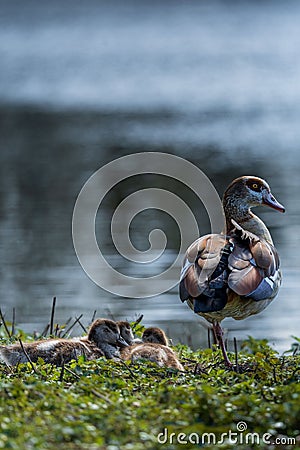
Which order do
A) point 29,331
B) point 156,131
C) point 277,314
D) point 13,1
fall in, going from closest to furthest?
point 29,331 < point 277,314 < point 156,131 < point 13,1

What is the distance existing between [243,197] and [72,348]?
2066 mm

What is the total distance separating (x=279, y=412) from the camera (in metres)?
4.63

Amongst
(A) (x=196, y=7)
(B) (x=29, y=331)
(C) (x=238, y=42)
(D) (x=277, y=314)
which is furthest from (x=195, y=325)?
(A) (x=196, y=7)

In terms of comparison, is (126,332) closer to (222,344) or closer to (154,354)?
(154,354)

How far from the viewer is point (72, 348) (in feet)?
22.2

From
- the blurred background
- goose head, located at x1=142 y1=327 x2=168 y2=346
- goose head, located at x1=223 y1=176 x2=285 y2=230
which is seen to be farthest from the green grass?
the blurred background

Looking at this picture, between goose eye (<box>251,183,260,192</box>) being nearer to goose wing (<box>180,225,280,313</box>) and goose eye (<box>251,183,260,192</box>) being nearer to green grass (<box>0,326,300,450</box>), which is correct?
goose wing (<box>180,225,280,313</box>)

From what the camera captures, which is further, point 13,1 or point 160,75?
point 13,1

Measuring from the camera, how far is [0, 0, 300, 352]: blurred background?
35.7ft

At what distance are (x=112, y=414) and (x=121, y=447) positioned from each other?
0.45 meters

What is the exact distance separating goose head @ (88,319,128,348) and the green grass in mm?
1050

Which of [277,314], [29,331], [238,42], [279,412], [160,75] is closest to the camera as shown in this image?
[279,412]

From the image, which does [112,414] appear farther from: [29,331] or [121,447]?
[29,331]

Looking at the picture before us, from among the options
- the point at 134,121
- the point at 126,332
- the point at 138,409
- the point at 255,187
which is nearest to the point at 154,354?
the point at 126,332
